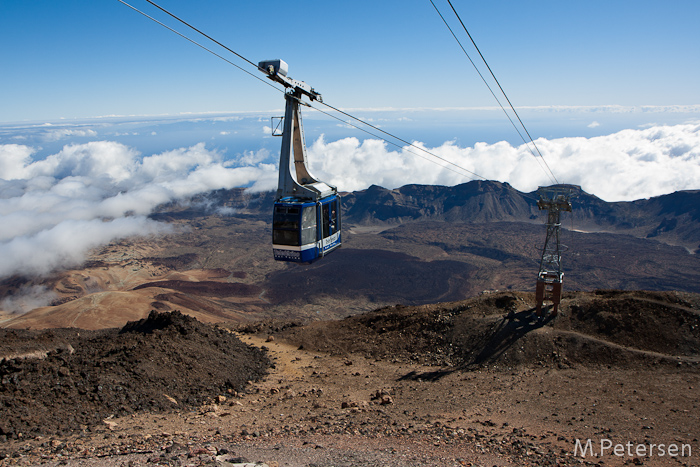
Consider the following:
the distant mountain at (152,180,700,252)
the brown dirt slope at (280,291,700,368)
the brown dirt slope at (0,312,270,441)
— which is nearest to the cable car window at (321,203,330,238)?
the brown dirt slope at (0,312,270,441)

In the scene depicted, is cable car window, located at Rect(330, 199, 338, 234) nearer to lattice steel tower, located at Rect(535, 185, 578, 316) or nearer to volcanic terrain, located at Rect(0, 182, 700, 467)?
volcanic terrain, located at Rect(0, 182, 700, 467)

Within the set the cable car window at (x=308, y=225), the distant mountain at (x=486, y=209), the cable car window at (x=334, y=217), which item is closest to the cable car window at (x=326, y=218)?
the cable car window at (x=334, y=217)

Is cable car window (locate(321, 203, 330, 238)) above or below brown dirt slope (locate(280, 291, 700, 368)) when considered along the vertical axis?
above

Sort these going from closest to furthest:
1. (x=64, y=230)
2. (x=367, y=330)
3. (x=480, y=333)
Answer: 1. (x=480, y=333)
2. (x=367, y=330)
3. (x=64, y=230)

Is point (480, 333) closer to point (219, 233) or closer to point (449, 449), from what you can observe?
point (449, 449)

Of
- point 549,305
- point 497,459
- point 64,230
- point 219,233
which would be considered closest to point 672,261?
point 549,305

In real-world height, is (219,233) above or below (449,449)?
below

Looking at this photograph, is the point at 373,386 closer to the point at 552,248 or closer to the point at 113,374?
the point at 113,374
